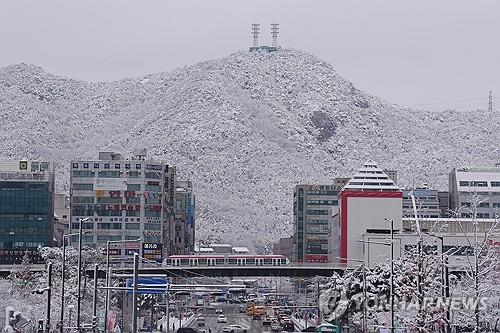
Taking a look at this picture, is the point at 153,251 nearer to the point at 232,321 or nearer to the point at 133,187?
the point at 133,187

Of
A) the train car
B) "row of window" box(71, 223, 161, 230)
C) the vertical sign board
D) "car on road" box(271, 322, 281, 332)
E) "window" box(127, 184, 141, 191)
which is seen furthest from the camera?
"window" box(127, 184, 141, 191)

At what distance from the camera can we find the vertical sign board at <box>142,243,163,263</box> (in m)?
177

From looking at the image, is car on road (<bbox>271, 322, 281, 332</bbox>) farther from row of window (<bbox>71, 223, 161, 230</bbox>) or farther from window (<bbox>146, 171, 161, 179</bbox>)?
window (<bbox>146, 171, 161, 179</bbox>)

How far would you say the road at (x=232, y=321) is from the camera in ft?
378

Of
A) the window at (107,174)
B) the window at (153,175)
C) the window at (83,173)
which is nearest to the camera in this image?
the window at (107,174)

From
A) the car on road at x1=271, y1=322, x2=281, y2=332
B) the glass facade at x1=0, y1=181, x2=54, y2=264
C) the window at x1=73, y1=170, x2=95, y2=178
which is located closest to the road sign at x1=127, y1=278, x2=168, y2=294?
the car on road at x1=271, y1=322, x2=281, y2=332

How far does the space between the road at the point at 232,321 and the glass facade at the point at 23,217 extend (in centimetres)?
3366

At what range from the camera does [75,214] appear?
606ft

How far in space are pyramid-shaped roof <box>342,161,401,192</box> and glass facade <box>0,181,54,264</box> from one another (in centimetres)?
4933

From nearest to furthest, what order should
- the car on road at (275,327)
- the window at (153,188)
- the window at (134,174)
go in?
the car on road at (275,327) → the window at (134,174) → the window at (153,188)

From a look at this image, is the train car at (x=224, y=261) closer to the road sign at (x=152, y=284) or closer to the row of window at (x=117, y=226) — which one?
the row of window at (x=117, y=226)

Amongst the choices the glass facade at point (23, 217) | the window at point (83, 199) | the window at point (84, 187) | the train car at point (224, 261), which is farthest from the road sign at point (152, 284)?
the glass facade at point (23, 217)

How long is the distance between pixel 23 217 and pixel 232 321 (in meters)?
68.1

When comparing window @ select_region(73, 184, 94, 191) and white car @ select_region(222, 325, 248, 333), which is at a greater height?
window @ select_region(73, 184, 94, 191)
